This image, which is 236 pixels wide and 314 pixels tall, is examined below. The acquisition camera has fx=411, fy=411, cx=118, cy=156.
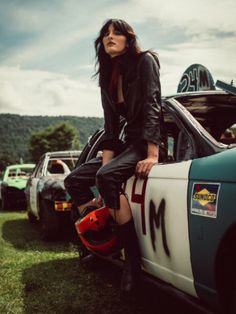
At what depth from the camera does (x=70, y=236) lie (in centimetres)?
734

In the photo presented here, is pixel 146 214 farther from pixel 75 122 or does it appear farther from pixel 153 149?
pixel 75 122

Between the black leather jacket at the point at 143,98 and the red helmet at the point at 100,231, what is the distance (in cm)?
63

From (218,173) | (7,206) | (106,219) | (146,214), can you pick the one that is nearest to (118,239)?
(106,219)

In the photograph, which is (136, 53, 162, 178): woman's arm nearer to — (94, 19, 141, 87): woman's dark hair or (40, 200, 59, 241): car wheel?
(94, 19, 141, 87): woman's dark hair

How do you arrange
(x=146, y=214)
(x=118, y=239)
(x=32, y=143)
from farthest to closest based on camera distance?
(x=32, y=143) → (x=118, y=239) → (x=146, y=214)

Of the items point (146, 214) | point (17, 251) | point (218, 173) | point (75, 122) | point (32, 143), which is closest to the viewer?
point (218, 173)

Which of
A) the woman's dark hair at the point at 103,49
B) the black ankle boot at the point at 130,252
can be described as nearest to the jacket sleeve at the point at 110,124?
the woman's dark hair at the point at 103,49

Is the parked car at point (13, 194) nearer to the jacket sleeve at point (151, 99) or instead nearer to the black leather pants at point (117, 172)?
the black leather pants at point (117, 172)

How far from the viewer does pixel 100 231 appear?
3.20m

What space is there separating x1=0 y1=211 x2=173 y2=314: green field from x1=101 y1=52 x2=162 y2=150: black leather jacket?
147 centimetres

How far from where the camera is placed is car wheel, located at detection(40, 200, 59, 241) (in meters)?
6.93

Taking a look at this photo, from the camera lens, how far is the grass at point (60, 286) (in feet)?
11.5

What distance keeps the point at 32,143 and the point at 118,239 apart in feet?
403

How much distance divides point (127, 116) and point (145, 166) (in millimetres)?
512
